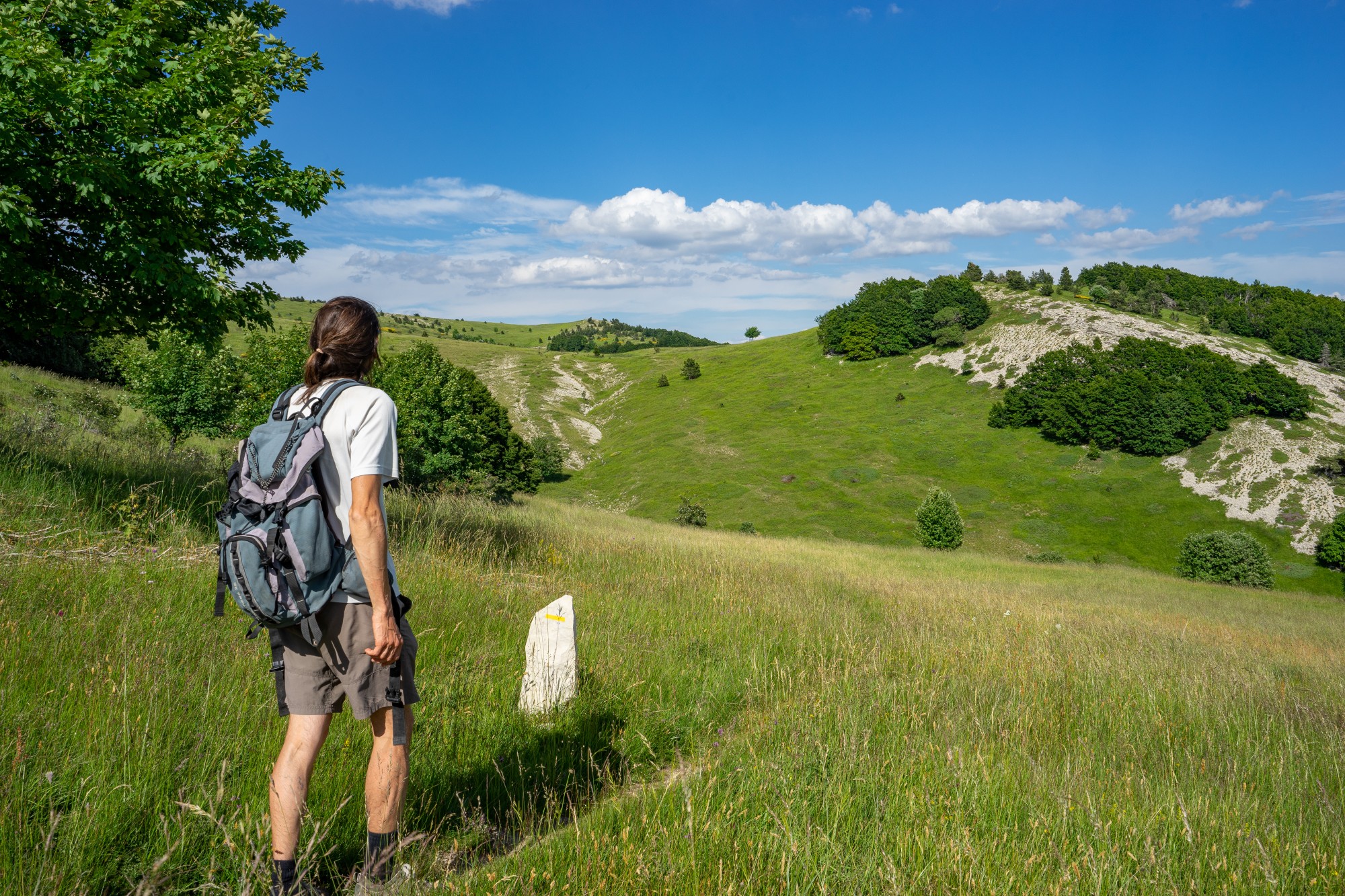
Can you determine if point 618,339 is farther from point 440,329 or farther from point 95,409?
point 95,409

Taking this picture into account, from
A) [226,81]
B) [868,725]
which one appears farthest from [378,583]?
[226,81]

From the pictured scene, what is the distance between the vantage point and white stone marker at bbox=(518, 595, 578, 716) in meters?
4.66

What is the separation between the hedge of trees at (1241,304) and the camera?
92.0m

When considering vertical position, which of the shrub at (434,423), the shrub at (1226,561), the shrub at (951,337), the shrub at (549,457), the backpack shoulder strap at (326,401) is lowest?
the shrub at (1226,561)

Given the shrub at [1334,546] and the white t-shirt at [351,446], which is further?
the shrub at [1334,546]

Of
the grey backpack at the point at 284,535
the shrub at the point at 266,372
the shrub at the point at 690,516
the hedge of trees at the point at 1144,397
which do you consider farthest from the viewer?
the hedge of trees at the point at 1144,397

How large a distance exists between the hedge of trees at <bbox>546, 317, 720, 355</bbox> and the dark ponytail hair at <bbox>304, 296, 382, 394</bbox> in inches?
5764

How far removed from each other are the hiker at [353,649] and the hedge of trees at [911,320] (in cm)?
10689

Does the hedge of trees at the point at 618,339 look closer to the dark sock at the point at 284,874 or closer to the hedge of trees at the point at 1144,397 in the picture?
the hedge of trees at the point at 1144,397

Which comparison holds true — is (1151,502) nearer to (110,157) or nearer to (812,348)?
(812,348)

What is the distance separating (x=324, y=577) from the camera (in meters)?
2.51

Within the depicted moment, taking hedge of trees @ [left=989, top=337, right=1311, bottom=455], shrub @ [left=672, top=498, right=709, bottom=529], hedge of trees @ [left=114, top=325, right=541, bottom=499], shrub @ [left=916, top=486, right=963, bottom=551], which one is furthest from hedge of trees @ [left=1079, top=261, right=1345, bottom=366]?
hedge of trees @ [left=114, top=325, right=541, bottom=499]

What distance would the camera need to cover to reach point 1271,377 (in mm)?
75062

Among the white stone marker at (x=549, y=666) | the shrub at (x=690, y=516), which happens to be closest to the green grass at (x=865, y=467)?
the shrub at (x=690, y=516)
